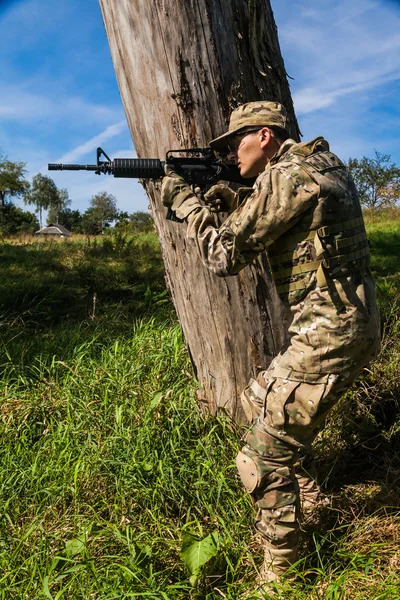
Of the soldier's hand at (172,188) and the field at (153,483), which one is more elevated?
the soldier's hand at (172,188)

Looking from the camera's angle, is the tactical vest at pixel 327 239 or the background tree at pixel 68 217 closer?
the tactical vest at pixel 327 239

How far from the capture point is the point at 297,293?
2738 millimetres

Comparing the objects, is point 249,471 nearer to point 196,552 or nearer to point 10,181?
point 196,552

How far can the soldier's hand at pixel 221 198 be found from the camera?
9.87 ft

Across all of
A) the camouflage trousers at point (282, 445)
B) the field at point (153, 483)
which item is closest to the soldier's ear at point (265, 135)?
the camouflage trousers at point (282, 445)

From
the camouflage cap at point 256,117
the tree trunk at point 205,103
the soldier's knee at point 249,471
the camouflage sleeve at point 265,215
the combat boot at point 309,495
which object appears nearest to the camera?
the camouflage sleeve at point 265,215

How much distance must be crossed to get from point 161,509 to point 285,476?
2.67ft

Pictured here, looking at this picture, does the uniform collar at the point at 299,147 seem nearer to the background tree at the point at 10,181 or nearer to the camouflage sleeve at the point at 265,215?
the camouflage sleeve at the point at 265,215

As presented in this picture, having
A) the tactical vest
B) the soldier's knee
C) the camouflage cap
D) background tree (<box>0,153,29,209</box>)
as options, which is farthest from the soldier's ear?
background tree (<box>0,153,29,209</box>)

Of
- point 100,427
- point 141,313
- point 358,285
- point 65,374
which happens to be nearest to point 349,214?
point 358,285

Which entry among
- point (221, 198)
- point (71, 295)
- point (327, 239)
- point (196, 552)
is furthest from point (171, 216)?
point (71, 295)

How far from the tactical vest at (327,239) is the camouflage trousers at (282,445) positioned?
0.49 metres

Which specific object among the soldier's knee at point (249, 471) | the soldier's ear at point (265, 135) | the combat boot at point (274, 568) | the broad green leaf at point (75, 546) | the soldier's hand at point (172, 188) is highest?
the soldier's ear at point (265, 135)

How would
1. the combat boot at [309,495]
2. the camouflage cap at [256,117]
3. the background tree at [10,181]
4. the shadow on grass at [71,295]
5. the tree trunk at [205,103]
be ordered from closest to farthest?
the camouflage cap at [256,117], the tree trunk at [205,103], the combat boot at [309,495], the shadow on grass at [71,295], the background tree at [10,181]
